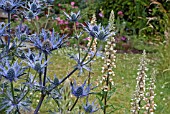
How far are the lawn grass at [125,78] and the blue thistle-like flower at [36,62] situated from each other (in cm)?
285

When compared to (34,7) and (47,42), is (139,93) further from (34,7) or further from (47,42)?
(47,42)

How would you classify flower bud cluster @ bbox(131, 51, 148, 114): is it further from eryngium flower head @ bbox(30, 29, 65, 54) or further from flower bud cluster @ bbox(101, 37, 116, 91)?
eryngium flower head @ bbox(30, 29, 65, 54)

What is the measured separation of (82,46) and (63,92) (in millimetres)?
6913

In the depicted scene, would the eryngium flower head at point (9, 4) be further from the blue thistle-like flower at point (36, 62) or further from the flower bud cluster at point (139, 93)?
the flower bud cluster at point (139, 93)

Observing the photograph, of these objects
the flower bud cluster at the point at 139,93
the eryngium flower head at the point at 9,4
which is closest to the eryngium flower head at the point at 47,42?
the eryngium flower head at the point at 9,4

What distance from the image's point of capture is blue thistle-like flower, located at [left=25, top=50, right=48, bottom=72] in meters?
1.64

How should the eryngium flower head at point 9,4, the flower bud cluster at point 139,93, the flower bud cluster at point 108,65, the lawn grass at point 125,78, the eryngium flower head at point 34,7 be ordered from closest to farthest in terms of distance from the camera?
the eryngium flower head at point 9,4
the eryngium flower head at point 34,7
the flower bud cluster at point 139,93
the flower bud cluster at point 108,65
the lawn grass at point 125,78

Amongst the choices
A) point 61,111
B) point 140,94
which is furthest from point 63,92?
point 140,94

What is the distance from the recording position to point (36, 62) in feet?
5.44

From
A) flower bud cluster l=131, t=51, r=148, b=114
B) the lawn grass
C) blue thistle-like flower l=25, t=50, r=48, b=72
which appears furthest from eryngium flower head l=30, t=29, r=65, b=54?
the lawn grass

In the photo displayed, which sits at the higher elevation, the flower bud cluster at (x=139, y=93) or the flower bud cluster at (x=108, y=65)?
the flower bud cluster at (x=108, y=65)

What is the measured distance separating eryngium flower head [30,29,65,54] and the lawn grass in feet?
9.44

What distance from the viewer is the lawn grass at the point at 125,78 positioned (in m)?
5.30

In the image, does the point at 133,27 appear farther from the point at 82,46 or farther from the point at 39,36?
the point at 39,36
